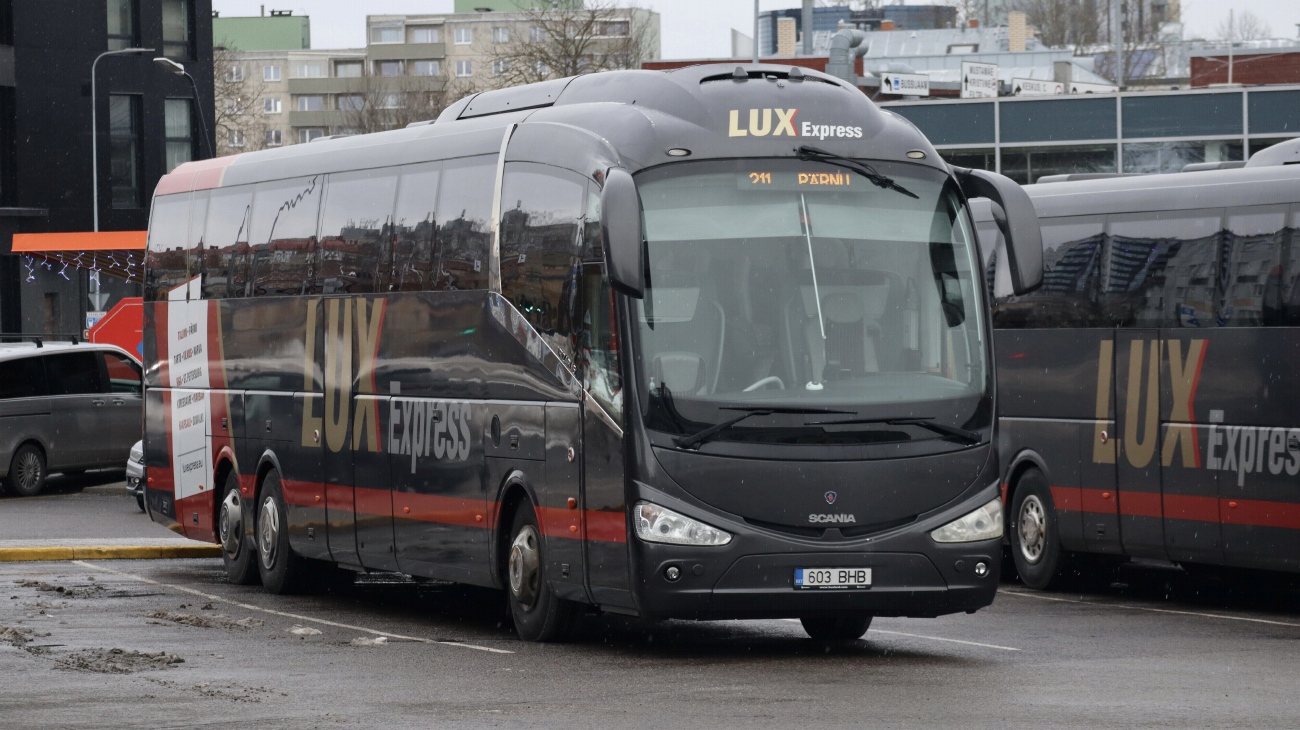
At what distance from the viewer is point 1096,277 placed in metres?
18.0

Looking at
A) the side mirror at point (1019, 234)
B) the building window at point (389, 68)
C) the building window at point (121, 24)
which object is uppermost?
the building window at point (389, 68)

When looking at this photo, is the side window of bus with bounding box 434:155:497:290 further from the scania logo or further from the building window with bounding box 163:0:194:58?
the building window with bounding box 163:0:194:58

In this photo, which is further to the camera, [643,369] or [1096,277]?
[1096,277]

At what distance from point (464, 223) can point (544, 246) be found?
1290 mm

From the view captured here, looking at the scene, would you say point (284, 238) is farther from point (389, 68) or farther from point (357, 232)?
point (389, 68)

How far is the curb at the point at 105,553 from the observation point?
20359 mm

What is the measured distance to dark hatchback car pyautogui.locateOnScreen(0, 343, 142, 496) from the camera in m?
29.5

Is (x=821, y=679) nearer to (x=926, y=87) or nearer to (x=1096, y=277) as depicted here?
(x=1096, y=277)

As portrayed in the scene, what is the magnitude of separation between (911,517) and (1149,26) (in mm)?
112008

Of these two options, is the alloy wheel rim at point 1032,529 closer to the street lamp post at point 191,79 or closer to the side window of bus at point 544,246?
the side window of bus at point 544,246

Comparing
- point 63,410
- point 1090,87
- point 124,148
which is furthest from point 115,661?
point 1090,87

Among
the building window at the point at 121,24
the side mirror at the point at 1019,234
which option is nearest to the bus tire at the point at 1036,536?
the side mirror at the point at 1019,234

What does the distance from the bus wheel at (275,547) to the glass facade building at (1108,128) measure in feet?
121

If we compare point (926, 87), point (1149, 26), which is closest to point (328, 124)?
point (1149, 26)
